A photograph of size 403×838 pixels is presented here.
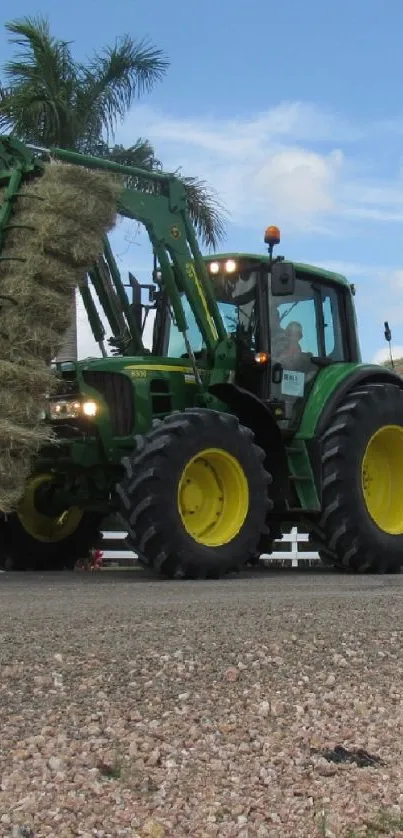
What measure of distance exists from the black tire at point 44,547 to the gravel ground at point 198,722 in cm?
482

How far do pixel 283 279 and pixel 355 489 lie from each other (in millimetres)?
1944

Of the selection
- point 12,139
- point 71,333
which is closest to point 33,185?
point 12,139

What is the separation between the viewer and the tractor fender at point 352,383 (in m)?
9.99

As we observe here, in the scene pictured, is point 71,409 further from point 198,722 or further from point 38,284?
point 198,722

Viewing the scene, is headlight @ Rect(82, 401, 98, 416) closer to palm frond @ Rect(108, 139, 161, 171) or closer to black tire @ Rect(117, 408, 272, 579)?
black tire @ Rect(117, 408, 272, 579)

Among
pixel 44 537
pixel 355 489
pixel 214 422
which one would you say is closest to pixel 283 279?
pixel 214 422

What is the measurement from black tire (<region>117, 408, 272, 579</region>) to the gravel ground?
250 cm

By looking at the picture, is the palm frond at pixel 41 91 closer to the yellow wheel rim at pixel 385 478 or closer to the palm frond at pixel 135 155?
the palm frond at pixel 135 155

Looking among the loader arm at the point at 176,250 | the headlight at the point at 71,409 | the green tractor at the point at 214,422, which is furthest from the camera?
the loader arm at the point at 176,250

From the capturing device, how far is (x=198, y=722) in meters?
3.85

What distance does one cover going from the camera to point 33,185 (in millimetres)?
8570

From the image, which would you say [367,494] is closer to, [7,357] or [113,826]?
[7,357]

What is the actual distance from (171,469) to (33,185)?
2429mm

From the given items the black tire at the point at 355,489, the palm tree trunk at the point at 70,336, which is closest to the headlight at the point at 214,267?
the black tire at the point at 355,489
